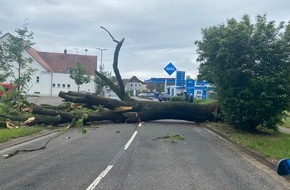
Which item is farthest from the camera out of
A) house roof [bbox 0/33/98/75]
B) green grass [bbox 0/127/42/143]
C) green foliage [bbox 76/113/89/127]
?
house roof [bbox 0/33/98/75]

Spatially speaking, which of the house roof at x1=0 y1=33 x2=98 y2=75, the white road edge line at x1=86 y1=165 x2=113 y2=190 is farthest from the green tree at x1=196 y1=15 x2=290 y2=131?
the house roof at x1=0 y1=33 x2=98 y2=75

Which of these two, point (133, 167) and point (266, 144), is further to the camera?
point (266, 144)

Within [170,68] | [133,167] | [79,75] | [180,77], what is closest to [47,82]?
[79,75]

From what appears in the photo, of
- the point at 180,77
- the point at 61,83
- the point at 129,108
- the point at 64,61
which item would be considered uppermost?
the point at 64,61

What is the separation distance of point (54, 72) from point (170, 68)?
50.9m

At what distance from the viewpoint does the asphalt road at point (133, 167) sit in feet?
24.1

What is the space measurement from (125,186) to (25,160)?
3701mm

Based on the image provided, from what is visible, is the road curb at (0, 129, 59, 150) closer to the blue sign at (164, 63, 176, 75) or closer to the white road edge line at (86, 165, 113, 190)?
the white road edge line at (86, 165, 113, 190)

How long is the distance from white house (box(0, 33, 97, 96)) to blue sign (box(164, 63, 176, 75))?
40.7m

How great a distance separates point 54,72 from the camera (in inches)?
3113

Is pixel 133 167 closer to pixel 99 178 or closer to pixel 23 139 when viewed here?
pixel 99 178

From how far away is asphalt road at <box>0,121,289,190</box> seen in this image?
7.34 metres

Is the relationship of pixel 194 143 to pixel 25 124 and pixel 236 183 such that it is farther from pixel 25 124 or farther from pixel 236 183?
pixel 25 124

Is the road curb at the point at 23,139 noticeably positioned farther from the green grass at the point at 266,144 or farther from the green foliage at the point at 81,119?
the green grass at the point at 266,144
